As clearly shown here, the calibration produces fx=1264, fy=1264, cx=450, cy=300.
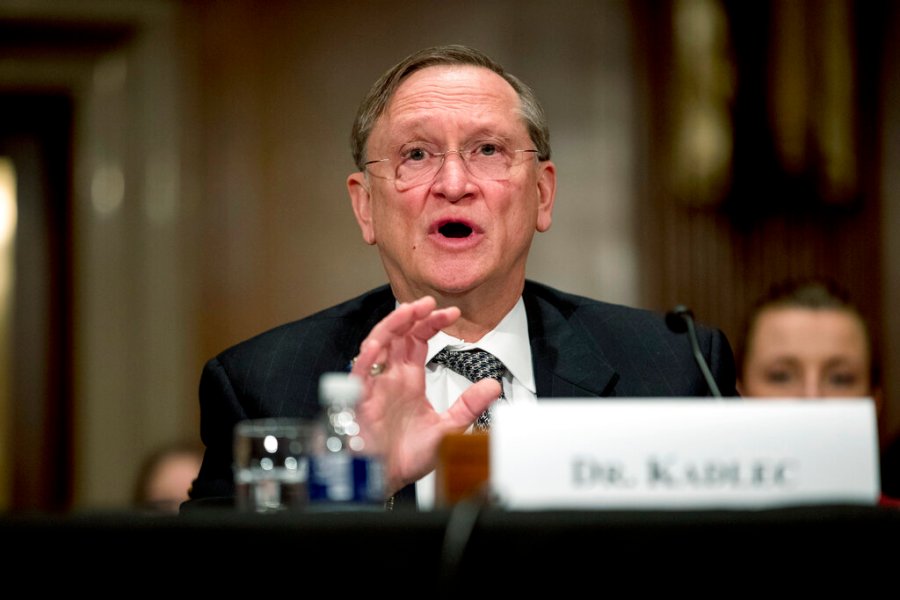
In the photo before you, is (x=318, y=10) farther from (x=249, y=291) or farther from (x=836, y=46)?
(x=836, y=46)

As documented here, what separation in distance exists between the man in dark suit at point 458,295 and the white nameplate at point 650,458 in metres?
1.06

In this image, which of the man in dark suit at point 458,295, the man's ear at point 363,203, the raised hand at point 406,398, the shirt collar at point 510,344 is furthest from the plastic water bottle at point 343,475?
the man's ear at point 363,203

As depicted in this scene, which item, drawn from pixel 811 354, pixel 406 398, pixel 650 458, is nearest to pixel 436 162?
pixel 406 398

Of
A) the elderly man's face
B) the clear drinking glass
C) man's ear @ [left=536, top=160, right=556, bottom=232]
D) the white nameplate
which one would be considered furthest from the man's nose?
the white nameplate

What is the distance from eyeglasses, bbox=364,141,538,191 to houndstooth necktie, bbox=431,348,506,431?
12.8 inches

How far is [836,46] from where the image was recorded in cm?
400

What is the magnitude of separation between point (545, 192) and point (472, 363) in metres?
0.44

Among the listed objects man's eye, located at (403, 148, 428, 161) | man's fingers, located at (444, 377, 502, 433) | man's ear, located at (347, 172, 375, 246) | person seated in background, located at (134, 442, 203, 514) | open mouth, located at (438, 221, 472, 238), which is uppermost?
man's eye, located at (403, 148, 428, 161)

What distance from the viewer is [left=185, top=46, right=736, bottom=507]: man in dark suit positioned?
2305 millimetres

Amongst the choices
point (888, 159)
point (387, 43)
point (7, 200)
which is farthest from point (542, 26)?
point (7, 200)

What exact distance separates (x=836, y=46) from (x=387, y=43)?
1.43 metres

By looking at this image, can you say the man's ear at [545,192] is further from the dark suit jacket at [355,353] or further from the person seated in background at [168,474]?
the person seated in background at [168,474]

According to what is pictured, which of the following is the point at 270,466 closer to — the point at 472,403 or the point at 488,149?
the point at 472,403

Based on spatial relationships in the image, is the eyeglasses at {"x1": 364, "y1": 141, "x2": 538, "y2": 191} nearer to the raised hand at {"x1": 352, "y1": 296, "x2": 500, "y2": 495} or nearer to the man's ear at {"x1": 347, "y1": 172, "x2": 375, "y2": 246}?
the man's ear at {"x1": 347, "y1": 172, "x2": 375, "y2": 246}
